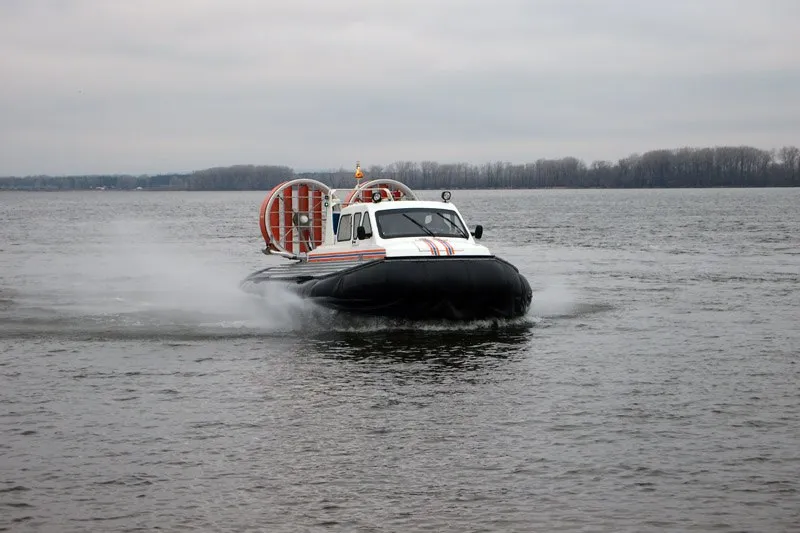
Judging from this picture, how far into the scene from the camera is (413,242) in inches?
652

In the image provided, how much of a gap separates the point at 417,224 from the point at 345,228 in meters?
1.50

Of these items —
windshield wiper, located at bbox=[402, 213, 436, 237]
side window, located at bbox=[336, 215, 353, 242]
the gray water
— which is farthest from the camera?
side window, located at bbox=[336, 215, 353, 242]

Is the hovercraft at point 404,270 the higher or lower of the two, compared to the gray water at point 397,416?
higher

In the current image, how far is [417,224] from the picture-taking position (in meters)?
17.3

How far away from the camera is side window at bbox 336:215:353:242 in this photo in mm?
18016

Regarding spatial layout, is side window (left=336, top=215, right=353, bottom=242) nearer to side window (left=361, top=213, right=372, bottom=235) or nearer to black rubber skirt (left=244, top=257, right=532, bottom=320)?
side window (left=361, top=213, right=372, bottom=235)

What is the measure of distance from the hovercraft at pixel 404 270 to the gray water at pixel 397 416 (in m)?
0.36

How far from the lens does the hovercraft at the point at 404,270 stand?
622 inches

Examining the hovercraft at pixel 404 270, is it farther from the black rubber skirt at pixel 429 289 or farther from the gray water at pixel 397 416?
the gray water at pixel 397 416

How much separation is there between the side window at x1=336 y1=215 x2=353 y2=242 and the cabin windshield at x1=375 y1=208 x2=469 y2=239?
726mm

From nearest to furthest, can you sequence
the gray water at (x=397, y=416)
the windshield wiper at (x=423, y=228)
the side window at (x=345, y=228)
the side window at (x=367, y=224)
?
1. the gray water at (x=397, y=416)
2. the windshield wiper at (x=423, y=228)
3. the side window at (x=367, y=224)
4. the side window at (x=345, y=228)

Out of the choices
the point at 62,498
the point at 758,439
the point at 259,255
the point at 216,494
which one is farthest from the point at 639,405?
the point at 259,255

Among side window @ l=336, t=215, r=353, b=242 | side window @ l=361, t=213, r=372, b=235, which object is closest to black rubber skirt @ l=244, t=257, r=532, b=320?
side window @ l=361, t=213, r=372, b=235

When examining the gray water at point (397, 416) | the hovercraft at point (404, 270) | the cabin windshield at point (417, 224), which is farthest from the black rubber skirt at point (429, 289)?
the cabin windshield at point (417, 224)
